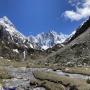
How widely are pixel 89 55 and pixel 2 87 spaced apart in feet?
301

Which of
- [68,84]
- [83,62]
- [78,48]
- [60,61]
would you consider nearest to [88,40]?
[78,48]

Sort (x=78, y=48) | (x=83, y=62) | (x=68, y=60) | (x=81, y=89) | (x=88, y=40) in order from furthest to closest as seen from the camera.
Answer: (x=88, y=40) → (x=78, y=48) → (x=68, y=60) → (x=83, y=62) → (x=81, y=89)

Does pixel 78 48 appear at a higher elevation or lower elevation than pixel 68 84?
higher

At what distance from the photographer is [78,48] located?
5856 inches

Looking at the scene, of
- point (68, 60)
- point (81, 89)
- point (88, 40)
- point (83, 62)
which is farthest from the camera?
point (88, 40)

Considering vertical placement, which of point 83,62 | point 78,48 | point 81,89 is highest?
point 78,48

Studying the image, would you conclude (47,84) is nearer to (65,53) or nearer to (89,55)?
(89,55)

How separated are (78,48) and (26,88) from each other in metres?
105

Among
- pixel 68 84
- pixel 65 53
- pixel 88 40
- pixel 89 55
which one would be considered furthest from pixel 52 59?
pixel 68 84

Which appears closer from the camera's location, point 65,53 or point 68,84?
point 68,84

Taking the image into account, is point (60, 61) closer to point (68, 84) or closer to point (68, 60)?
point (68, 60)

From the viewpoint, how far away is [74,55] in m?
142

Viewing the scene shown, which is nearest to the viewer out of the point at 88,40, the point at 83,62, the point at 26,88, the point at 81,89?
the point at 81,89

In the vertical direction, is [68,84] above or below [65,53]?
below
